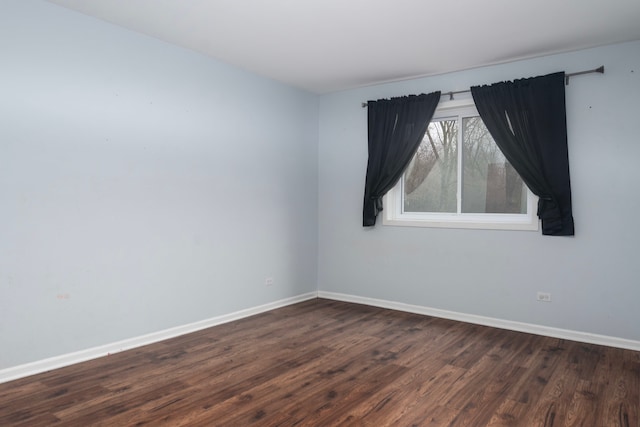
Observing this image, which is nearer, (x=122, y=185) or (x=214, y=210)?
(x=122, y=185)

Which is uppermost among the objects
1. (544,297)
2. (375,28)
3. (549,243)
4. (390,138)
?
(375,28)

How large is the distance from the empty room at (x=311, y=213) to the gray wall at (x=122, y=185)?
18 millimetres

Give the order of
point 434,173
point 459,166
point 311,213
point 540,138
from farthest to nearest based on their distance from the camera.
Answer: point 311,213 → point 434,173 → point 459,166 → point 540,138

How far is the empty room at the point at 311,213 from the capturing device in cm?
285

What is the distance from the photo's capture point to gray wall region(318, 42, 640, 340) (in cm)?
365

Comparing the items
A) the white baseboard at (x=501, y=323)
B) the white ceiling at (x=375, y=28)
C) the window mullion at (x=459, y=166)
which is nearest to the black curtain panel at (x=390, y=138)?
the window mullion at (x=459, y=166)

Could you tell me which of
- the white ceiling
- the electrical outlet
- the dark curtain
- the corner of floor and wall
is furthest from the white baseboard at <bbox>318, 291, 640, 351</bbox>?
the white ceiling

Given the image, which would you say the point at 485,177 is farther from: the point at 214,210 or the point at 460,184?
the point at 214,210

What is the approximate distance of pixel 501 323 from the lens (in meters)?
4.23

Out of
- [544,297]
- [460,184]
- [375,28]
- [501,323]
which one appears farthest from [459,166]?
[375,28]

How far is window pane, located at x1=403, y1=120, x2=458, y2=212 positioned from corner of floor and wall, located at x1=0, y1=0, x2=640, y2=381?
1.21 ft

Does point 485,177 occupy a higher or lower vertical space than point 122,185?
higher

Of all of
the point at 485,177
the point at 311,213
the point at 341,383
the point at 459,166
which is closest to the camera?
the point at 341,383

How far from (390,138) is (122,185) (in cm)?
291
